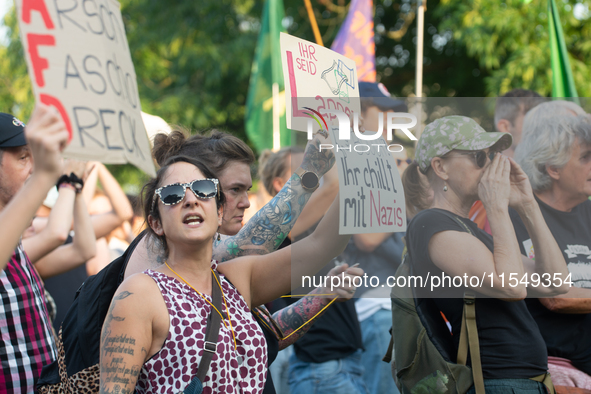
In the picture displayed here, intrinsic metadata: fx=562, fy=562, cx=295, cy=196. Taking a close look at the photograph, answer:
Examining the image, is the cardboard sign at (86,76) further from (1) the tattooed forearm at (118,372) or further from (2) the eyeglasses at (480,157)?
(2) the eyeglasses at (480,157)

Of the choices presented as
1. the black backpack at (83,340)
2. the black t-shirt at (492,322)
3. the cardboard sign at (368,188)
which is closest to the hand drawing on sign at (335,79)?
the cardboard sign at (368,188)

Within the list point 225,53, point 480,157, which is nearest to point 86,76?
point 480,157

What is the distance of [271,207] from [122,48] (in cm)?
76

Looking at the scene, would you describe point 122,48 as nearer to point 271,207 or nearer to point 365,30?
point 271,207

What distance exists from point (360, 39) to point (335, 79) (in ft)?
12.2

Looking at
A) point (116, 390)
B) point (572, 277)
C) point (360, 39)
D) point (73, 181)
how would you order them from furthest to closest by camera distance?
point (360, 39), point (73, 181), point (572, 277), point (116, 390)

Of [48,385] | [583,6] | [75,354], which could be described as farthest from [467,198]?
[583,6]

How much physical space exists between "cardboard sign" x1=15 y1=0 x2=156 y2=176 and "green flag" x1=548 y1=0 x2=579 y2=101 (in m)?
3.22

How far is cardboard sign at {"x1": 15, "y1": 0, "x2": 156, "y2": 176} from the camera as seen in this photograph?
4.99ft

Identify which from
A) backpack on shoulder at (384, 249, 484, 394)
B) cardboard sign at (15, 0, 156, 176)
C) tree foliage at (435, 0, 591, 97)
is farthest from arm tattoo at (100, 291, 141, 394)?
tree foliage at (435, 0, 591, 97)

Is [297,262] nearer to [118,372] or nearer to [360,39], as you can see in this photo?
[118,372]

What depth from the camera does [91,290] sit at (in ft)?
5.82

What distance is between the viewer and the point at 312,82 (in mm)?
2033

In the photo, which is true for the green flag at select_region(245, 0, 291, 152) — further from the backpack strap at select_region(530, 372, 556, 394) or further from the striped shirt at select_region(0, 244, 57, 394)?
the backpack strap at select_region(530, 372, 556, 394)
